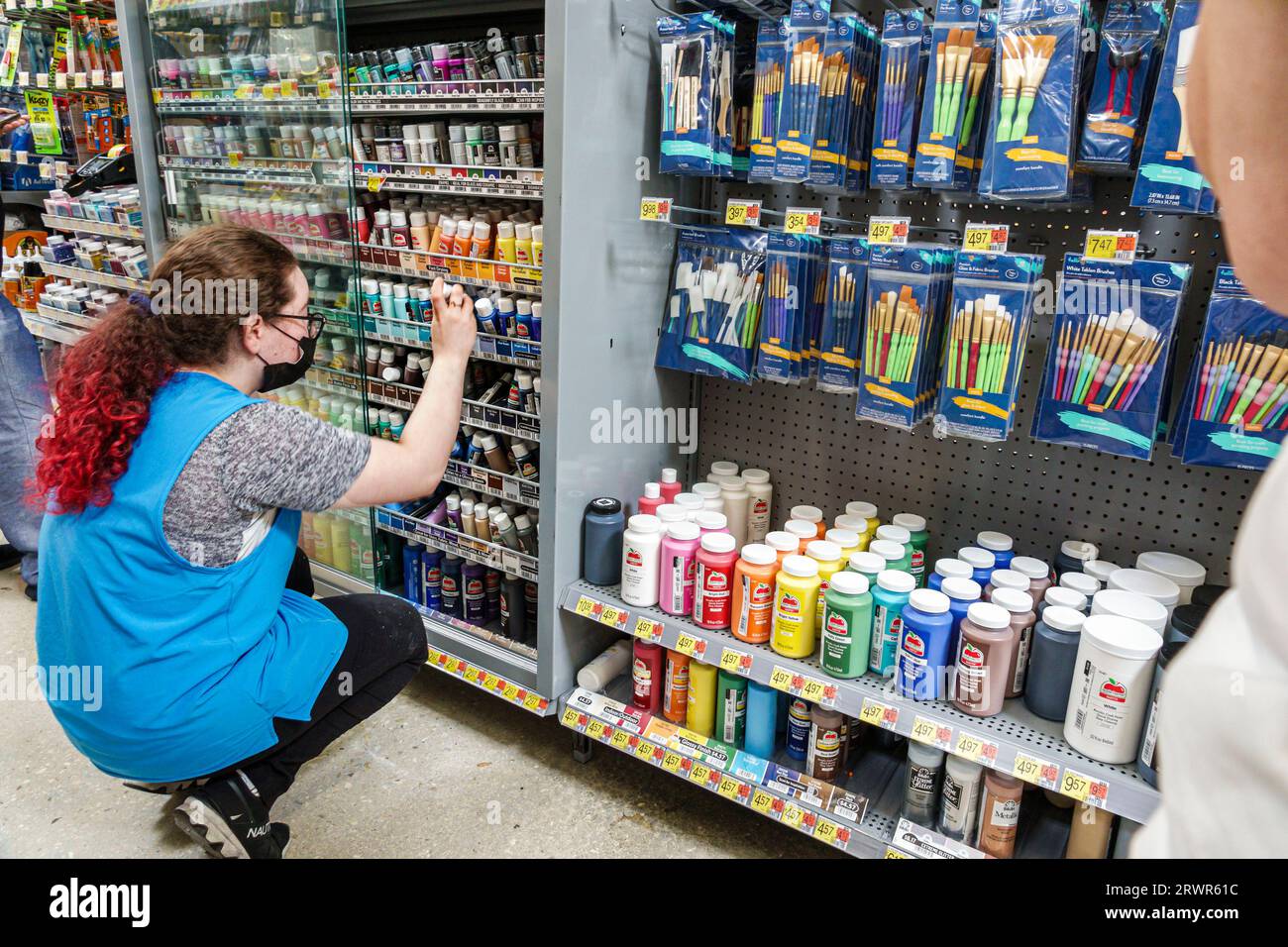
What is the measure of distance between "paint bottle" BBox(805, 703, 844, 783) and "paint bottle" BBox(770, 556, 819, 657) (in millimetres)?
182

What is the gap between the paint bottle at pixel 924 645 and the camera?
1.86m

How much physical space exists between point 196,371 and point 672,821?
5.43ft

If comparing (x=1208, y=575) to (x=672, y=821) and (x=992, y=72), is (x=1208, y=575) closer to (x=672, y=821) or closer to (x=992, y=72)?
(x=992, y=72)

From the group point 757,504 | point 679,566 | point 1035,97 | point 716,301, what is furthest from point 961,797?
point 1035,97

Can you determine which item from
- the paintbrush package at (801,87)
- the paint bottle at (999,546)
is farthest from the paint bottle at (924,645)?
the paintbrush package at (801,87)

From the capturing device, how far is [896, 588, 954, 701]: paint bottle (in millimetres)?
1859

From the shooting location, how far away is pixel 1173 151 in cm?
163

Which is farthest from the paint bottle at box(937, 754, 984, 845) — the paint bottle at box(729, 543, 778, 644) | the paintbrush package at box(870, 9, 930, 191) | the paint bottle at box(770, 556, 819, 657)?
the paintbrush package at box(870, 9, 930, 191)

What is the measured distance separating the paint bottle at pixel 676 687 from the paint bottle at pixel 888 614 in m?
0.56

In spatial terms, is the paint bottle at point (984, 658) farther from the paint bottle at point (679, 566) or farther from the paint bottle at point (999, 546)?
the paint bottle at point (679, 566)

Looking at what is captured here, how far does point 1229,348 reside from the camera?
168cm

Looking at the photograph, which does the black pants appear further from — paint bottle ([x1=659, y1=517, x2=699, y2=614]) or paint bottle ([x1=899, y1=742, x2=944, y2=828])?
paint bottle ([x1=899, y1=742, x2=944, y2=828])
